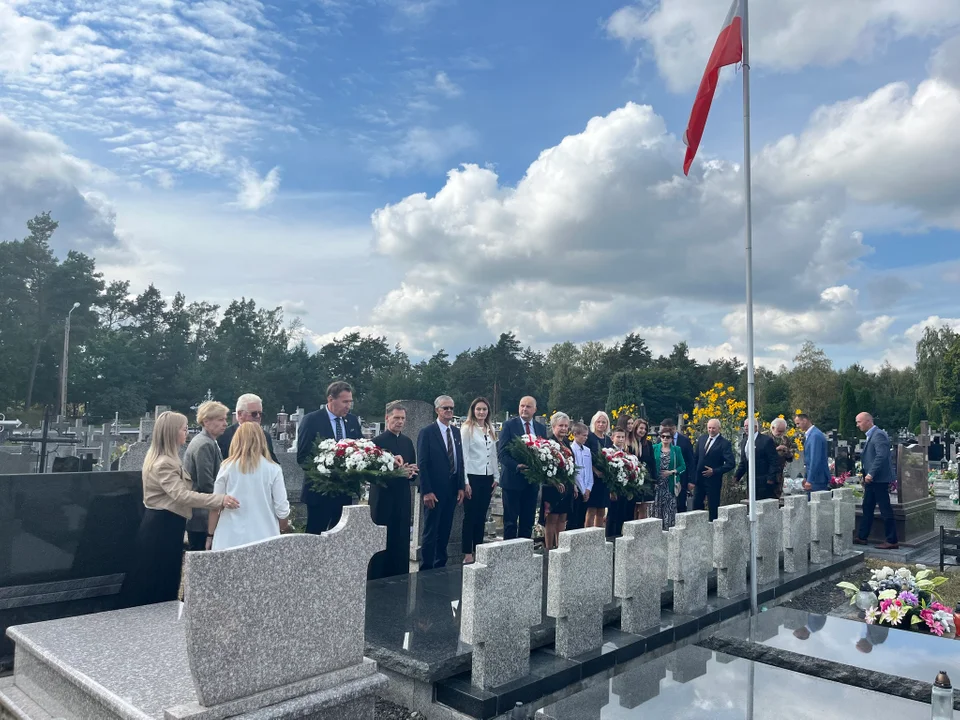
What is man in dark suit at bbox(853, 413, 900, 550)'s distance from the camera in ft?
36.0

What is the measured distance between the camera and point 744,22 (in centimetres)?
737

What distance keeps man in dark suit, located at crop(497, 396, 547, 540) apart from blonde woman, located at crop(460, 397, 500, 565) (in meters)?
0.13

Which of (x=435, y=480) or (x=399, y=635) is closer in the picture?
(x=399, y=635)

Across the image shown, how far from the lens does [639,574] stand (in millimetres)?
5727

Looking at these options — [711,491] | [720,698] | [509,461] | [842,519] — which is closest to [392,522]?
[509,461]

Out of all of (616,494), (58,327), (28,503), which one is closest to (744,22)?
(616,494)

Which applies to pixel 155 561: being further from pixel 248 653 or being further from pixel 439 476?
pixel 439 476

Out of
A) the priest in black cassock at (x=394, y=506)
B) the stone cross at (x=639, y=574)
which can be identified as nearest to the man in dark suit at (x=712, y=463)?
the stone cross at (x=639, y=574)

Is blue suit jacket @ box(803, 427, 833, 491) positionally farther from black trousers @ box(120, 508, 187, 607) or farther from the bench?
black trousers @ box(120, 508, 187, 607)

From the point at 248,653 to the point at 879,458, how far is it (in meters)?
10.6

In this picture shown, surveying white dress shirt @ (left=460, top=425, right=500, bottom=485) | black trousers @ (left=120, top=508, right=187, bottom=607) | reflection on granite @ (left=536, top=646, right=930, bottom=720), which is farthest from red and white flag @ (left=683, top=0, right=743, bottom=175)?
black trousers @ (left=120, top=508, right=187, bottom=607)

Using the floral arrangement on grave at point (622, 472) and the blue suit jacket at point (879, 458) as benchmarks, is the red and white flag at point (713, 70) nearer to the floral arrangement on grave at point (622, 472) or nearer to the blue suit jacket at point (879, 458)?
the floral arrangement on grave at point (622, 472)

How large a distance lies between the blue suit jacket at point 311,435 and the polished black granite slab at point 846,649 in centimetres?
378

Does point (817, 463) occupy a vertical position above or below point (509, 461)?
below
